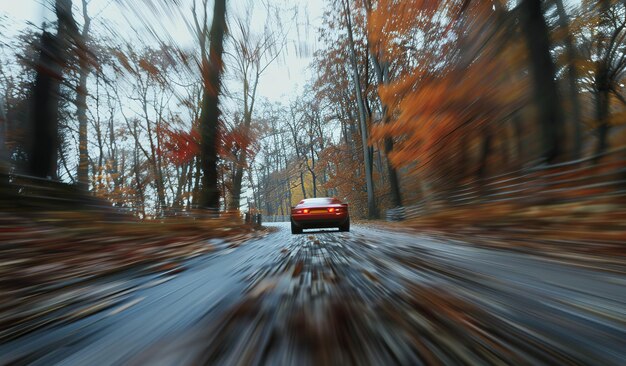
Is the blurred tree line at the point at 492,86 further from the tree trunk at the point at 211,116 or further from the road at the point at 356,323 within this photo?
the tree trunk at the point at 211,116

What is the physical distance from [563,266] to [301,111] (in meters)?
36.7

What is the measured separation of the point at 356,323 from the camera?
123 cm

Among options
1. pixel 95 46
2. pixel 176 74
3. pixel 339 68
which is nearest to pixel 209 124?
pixel 176 74

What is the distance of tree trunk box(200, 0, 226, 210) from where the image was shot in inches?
406

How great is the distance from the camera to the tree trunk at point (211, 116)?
10320 millimetres

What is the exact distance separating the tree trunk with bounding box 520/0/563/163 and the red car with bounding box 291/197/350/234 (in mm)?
4747

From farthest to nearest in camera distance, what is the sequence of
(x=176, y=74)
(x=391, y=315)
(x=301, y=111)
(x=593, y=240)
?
(x=301, y=111) → (x=176, y=74) → (x=593, y=240) → (x=391, y=315)

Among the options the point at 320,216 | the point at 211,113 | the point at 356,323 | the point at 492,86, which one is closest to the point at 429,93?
the point at 492,86

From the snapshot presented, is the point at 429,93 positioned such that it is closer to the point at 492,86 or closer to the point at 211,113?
the point at 492,86

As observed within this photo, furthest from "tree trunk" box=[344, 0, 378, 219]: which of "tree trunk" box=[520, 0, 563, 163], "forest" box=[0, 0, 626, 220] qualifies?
"tree trunk" box=[520, 0, 563, 163]

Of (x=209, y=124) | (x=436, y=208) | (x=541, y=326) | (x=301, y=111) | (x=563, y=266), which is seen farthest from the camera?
A: (x=301, y=111)

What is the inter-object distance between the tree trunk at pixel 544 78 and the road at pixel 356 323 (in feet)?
16.8

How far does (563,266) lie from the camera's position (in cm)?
256

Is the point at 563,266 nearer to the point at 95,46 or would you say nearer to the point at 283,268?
the point at 283,268
